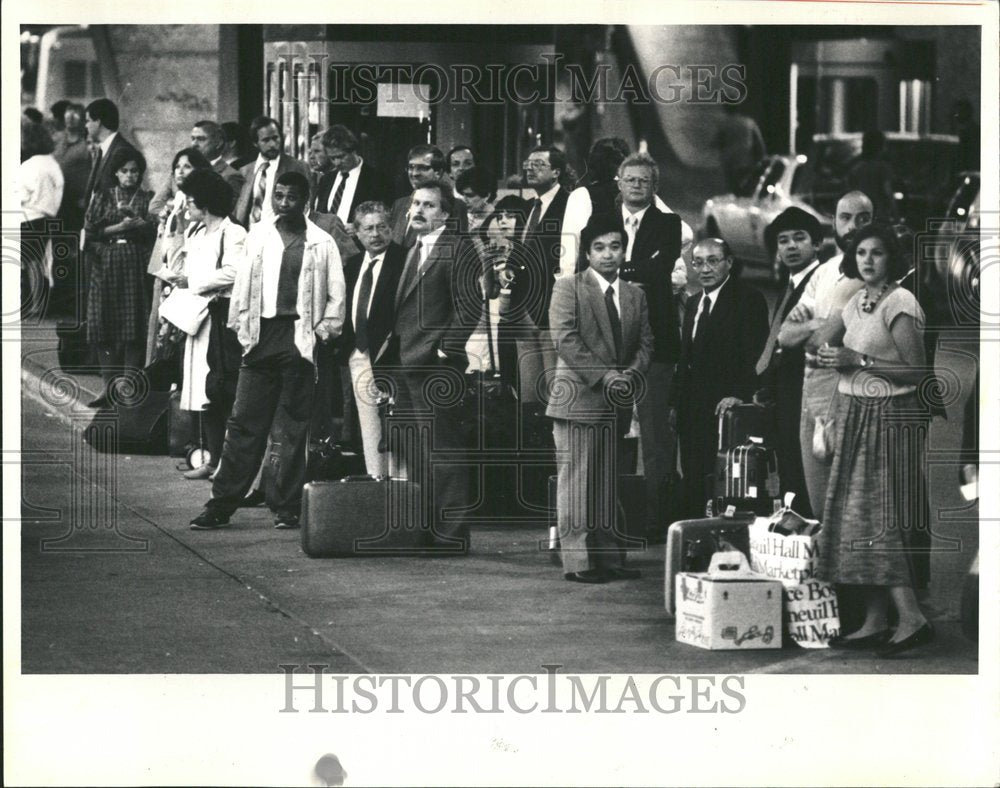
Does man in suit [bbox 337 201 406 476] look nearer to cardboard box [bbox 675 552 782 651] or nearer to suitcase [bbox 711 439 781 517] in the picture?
suitcase [bbox 711 439 781 517]

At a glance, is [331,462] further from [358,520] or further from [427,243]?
[427,243]

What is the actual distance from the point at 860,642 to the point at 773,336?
1.38 meters

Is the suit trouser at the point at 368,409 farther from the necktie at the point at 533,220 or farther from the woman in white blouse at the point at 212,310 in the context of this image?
the necktie at the point at 533,220

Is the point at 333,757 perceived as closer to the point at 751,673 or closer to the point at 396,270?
the point at 751,673

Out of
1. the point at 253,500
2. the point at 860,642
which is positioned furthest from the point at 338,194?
the point at 860,642

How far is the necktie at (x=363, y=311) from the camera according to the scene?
28.3 feet

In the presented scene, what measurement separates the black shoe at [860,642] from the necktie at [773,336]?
1.27 m

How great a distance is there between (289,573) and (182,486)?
61cm

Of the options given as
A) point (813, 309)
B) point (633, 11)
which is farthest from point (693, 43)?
point (813, 309)

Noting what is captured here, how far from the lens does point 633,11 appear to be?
7.39m

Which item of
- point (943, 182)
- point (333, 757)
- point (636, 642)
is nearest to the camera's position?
point (333, 757)

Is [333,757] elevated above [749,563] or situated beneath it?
situated beneath

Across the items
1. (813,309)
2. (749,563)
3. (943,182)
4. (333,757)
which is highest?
(943,182)

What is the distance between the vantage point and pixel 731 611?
24.8 ft
